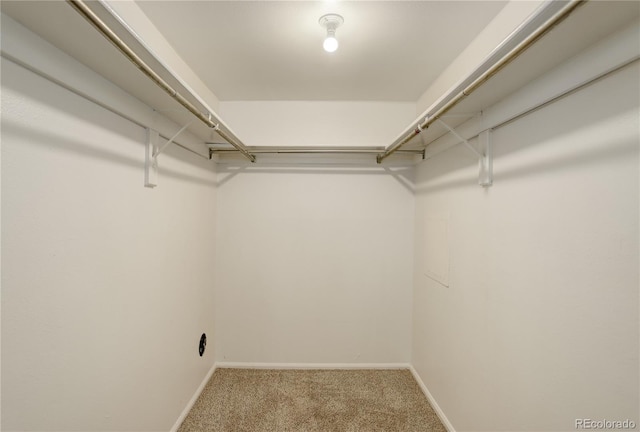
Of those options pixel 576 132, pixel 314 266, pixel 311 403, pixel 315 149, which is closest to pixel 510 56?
pixel 576 132

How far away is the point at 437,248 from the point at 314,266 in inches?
48.8

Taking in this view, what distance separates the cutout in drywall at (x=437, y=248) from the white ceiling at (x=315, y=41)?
1.22 meters

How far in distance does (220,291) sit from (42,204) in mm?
2057

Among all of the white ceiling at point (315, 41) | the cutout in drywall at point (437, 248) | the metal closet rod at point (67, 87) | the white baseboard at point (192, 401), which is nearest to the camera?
the metal closet rod at point (67, 87)

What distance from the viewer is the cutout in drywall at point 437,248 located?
223 centimetres

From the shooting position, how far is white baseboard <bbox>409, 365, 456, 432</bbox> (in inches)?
82.7

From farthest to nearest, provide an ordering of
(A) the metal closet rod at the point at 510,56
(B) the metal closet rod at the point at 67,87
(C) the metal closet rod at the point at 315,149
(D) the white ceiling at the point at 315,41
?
(C) the metal closet rod at the point at 315,149 < (D) the white ceiling at the point at 315,41 < (B) the metal closet rod at the point at 67,87 < (A) the metal closet rod at the point at 510,56

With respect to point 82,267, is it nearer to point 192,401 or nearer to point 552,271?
point 192,401

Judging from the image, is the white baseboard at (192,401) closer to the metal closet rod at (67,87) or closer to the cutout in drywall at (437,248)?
the metal closet rod at (67,87)

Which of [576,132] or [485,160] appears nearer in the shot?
[576,132]

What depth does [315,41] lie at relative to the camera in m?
1.87

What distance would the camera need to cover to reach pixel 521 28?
92 cm

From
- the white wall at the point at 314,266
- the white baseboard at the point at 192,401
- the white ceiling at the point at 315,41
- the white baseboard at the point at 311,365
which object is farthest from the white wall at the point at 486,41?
the white baseboard at the point at 192,401

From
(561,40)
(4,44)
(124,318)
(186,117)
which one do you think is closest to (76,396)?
(124,318)
